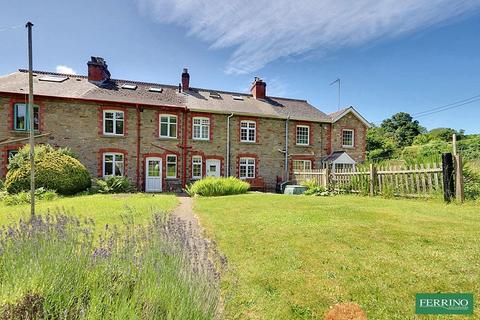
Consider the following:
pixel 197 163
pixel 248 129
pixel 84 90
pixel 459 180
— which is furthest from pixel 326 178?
pixel 84 90

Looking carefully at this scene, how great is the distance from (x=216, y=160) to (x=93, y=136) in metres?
8.31

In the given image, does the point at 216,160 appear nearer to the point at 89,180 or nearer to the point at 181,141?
the point at 181,141

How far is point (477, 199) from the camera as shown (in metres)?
8.91

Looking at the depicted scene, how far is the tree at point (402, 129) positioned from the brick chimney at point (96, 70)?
2067 inches

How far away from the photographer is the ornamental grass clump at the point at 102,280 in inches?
81.5

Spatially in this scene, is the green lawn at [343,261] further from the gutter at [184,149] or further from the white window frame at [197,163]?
the white window frame at [197,163]

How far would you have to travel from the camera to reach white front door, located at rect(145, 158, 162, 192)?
18562 mm

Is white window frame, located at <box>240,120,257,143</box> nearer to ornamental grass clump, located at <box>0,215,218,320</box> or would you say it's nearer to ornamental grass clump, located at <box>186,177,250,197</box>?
ornamental grass clump, located at <box>186,177,250,197</box>

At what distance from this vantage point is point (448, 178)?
9.31 m

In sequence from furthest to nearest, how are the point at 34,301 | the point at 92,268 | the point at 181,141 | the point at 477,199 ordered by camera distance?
the point at 181,141, the point at 477,199, the point at 92,268, the point at 34,301

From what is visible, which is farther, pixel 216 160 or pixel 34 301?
pixel 216 160

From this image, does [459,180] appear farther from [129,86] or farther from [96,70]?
[96,70]

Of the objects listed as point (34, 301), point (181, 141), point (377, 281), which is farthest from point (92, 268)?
point (181, 141)

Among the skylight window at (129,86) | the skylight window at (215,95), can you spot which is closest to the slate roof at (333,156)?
the skylight window at (215,95)
